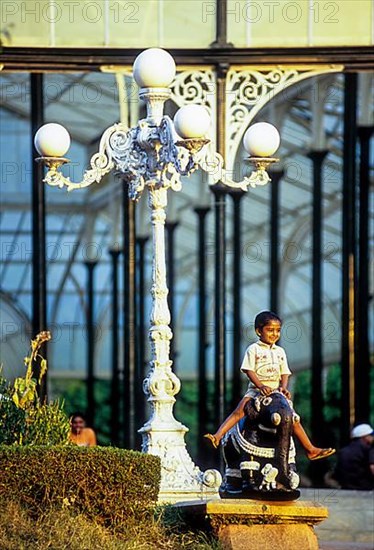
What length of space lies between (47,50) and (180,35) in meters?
1.34

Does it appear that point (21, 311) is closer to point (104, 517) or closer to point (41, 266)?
point (41, 266)

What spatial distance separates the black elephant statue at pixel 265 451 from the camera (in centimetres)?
1473

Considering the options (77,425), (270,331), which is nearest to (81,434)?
(77,425)

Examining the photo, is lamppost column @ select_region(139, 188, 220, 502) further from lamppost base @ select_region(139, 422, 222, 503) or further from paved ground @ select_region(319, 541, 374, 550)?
paved ground @ select_region(319, 541, 374, 550)

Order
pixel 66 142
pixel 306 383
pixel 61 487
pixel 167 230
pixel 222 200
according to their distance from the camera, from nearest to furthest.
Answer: pixel 61 487 → pixel 66 142 → pixel 222 200 → pixel 167 230 → pixel 306 383

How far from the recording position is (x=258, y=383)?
15164 millimetres

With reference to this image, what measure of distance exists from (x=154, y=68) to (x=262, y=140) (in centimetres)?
99

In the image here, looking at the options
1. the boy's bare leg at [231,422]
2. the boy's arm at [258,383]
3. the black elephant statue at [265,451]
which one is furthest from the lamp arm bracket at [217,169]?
the black elephant statue at [265,451]

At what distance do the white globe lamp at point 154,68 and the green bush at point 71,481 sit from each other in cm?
378

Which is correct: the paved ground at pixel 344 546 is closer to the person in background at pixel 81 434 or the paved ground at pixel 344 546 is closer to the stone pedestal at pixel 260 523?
the person in background at pixel 81 434

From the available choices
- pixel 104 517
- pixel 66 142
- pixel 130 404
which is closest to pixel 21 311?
pixel 130 404

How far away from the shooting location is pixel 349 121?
974 inches

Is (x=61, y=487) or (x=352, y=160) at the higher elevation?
(x=352, y=160)

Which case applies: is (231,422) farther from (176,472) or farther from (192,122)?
(192,122)
